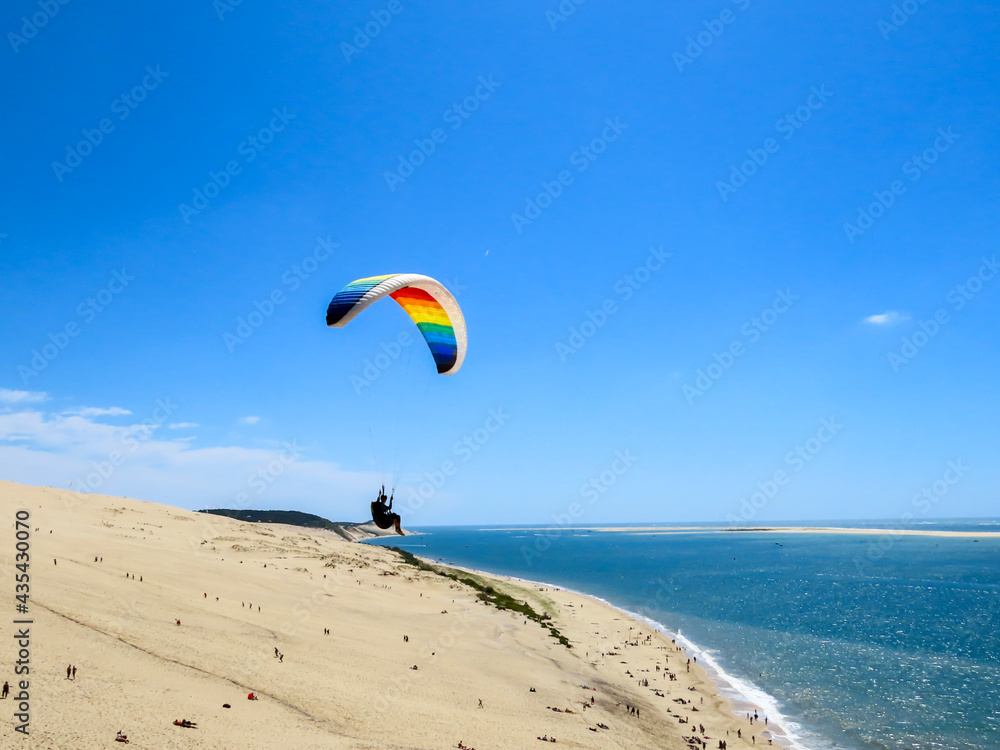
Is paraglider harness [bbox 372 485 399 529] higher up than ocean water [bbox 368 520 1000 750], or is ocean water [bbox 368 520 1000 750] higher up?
paraglider harness [bbox 372 485 399 529]

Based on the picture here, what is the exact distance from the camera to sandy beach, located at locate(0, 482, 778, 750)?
30.8 ft

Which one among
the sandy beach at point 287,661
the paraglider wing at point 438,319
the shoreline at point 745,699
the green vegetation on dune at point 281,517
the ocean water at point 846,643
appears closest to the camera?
the sandy beach at point 287,661

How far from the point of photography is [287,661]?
44.3 feet

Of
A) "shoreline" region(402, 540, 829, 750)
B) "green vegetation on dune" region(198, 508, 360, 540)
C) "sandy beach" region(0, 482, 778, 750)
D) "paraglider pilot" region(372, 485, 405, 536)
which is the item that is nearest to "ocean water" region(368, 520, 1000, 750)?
"shoreline" region(402, 540, 829, 750)

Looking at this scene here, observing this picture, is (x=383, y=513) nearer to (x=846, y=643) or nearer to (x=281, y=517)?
(x=846, y=643)

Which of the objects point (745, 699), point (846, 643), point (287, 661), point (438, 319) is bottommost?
point (846, 643)

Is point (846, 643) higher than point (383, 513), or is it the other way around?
point (383, 513)

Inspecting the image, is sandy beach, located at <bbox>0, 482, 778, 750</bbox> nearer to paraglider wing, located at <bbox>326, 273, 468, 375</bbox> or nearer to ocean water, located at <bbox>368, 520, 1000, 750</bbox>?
ocean water, located at <bbox>368, 520, 1000, 750</bbox>

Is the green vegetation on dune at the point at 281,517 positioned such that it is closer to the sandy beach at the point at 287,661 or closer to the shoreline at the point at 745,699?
the sandy beach at the point at 287,661

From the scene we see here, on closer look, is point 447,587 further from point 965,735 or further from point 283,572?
point 965,735

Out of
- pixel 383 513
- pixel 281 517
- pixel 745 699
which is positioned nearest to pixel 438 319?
pixel 383 513

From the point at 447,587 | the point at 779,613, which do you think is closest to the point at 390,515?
A: the point at 447,587

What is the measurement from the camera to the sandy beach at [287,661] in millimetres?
9375

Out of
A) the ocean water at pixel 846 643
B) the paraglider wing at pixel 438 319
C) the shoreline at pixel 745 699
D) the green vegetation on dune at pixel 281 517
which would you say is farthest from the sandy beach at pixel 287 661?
the green vegetation on dune at pixel 281 517
